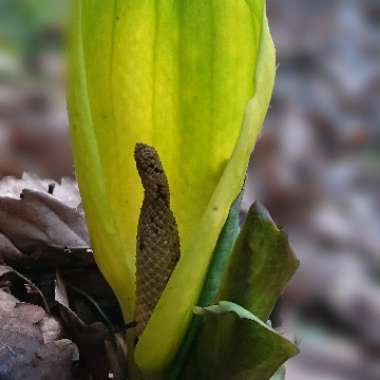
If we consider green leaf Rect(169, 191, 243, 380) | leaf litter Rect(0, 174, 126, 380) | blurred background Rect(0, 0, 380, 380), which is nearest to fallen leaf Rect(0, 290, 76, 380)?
leaf litter Rect(0, 174, 126, 380)

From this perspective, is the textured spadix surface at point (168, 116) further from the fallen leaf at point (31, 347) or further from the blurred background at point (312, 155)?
the blurred background at point (312, 155)

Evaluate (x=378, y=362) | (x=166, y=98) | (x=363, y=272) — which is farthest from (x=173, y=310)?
(x=363, y=272)

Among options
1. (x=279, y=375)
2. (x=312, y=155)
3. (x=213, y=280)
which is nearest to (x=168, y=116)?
(x=213, y=280)

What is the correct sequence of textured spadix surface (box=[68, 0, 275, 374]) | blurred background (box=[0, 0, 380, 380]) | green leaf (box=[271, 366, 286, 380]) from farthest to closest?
blurred background (box=[0, 0, 380, 380]), green leaf (box=[271, 366, 286, 380]), textured spadix surface (box=[68, 0, 275, 374])

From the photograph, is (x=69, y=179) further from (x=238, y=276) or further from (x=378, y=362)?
(x=378, y=362)

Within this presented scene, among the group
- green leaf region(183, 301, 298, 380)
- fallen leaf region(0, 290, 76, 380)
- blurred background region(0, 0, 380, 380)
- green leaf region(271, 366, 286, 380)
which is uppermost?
blurred background region(0, 0, 380, 380)

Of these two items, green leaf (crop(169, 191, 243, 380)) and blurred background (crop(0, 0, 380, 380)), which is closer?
green leaf (crop(169, 191, 243, 380))

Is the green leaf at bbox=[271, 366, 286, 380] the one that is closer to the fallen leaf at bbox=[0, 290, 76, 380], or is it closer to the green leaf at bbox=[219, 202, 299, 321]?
the green leaf at bbox=[219, 202, 299, 321]
